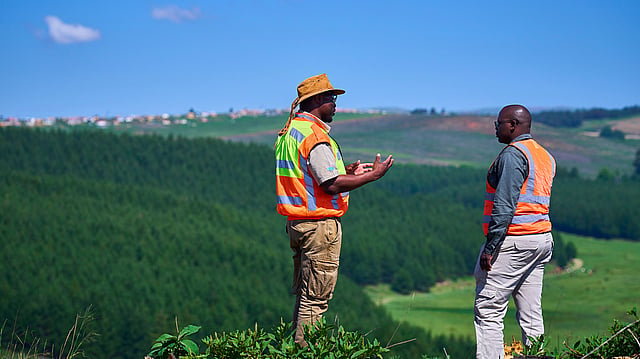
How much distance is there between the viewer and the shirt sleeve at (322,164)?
6.83m

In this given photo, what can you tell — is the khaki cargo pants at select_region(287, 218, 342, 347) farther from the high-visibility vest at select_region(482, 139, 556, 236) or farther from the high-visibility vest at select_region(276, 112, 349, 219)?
the high-visibility vest at select_region(482, 139, 556, 236)

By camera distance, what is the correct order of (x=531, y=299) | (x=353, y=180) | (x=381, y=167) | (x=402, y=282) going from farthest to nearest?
(x=402, y=282) → (x=531, y=299) → (x=381, y=167) → (x=353, y=180)

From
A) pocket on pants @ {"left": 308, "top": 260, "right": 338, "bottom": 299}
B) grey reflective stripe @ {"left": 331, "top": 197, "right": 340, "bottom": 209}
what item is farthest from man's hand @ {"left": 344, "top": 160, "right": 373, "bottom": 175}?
pocket on pants @ {"left": 308, "top": 260, "right": 338, "bottom": 299}

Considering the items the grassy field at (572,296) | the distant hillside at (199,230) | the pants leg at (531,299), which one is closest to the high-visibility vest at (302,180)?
the pants leg at (531,299)

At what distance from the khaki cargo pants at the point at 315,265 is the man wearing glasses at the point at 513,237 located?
1.34 meters

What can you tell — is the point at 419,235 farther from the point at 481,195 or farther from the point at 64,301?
the point at 64,301

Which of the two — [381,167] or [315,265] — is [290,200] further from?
[381,167]

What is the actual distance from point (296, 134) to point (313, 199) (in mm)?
610

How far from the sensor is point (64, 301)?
9481cm

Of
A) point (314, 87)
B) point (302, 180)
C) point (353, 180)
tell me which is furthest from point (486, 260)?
point (314, 87)

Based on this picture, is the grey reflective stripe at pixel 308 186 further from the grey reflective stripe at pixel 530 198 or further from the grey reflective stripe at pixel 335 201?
the grey reflective stripe at pixel 530 198

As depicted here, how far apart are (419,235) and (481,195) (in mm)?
21562

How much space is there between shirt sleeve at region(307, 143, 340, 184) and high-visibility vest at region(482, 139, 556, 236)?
153cm

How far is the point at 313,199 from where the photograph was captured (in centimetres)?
698
